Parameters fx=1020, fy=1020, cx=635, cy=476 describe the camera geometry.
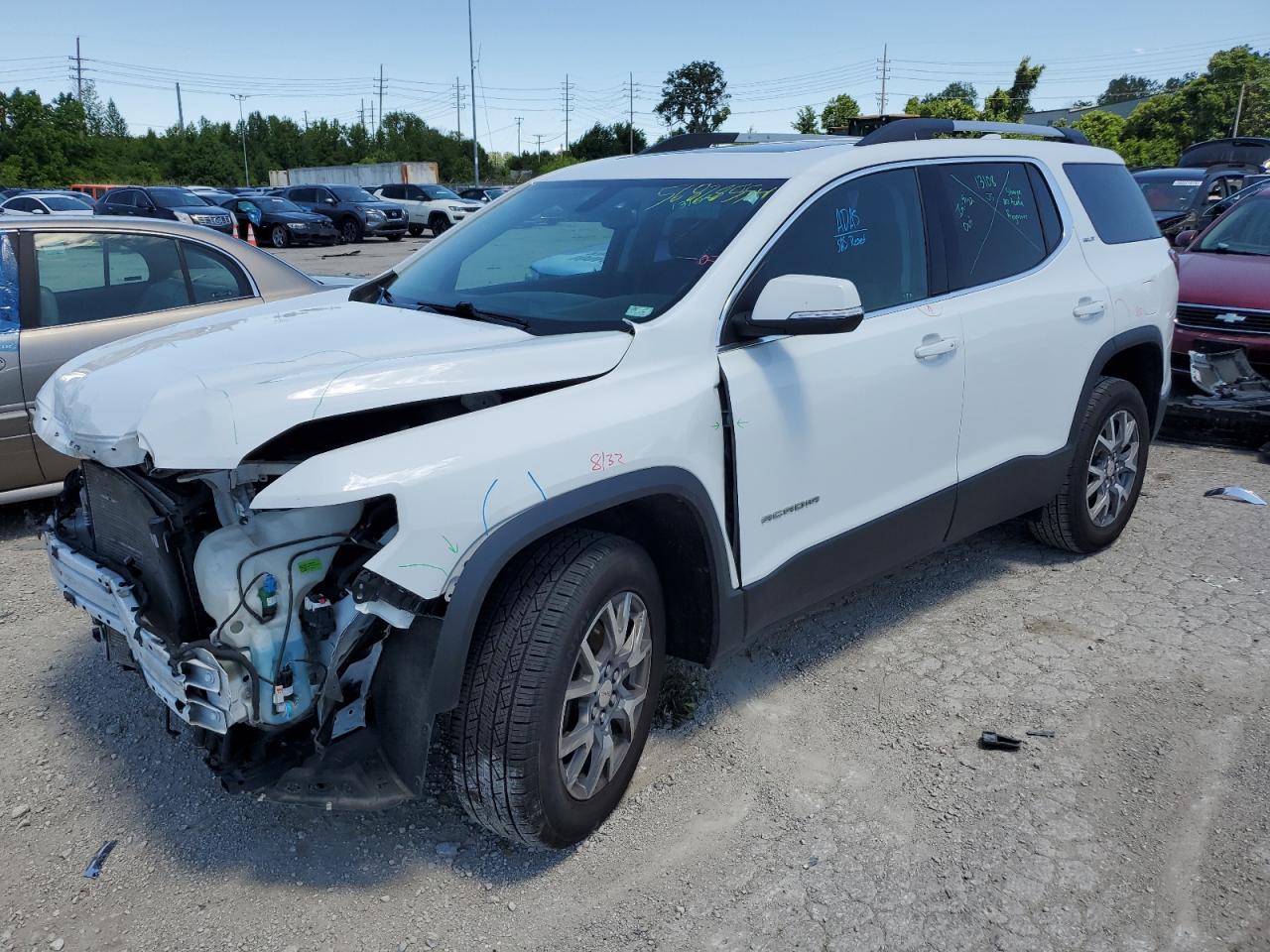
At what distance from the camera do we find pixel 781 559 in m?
3.26

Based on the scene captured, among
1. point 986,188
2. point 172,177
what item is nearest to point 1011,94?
point 172,177

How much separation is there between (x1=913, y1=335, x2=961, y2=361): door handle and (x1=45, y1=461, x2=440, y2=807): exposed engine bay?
6.64ft

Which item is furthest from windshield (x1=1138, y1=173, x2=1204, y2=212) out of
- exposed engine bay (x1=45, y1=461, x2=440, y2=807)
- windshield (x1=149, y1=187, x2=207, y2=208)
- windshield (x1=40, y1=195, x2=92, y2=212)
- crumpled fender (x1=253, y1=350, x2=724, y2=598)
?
windshield (x1=149, y1=187, x2=207, y2=208)

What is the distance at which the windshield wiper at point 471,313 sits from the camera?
3.18 m

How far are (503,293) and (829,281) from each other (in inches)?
46.7

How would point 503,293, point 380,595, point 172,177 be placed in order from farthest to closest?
point 172,177 < point 503,293 < point 380,595

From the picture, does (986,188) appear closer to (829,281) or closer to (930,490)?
(930,490)

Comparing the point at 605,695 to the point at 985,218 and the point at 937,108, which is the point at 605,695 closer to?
the point at 985,218

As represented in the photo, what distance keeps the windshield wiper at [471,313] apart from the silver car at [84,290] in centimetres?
255

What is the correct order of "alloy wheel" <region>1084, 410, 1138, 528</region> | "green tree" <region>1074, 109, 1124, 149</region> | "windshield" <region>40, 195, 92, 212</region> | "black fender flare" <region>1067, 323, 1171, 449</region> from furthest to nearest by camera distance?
"green tree" <region>1074, 109, 1124, 149</region> < "windshield" <region>40, 195, 92, 212</region> < "alloy wheel" <region>1084, 410, 1138, 528</region> < "black fender flare" <region>1067, 323, 1171, 449</region>

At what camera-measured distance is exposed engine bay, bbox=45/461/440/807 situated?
244 centimetres

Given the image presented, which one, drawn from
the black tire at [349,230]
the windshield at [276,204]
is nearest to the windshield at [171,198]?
the windshield at [276,204]

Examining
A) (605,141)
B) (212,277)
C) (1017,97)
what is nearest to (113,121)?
(605,141)

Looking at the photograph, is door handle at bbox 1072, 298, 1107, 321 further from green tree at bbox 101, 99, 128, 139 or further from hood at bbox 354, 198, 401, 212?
green tree at bbox 101, 99, 128, 139
